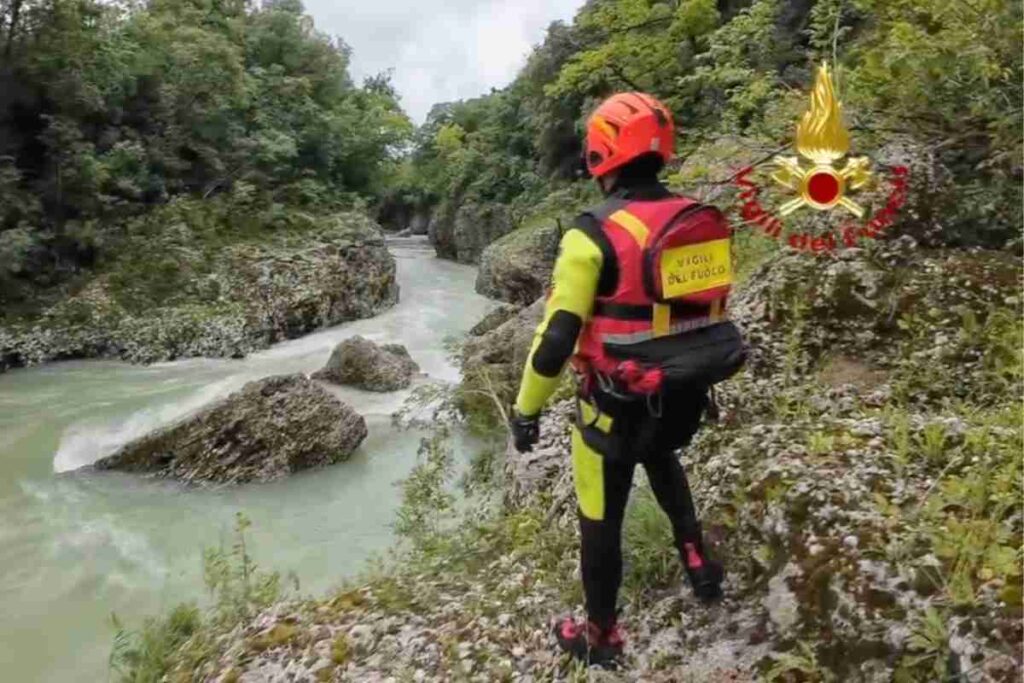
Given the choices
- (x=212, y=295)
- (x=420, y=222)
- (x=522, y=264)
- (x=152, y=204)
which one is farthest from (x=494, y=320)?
(x=420, y=222)

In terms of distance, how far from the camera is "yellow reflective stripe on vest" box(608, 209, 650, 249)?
2930mm

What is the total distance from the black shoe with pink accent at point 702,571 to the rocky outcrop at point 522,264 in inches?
683

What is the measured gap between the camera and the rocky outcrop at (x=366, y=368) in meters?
13.5

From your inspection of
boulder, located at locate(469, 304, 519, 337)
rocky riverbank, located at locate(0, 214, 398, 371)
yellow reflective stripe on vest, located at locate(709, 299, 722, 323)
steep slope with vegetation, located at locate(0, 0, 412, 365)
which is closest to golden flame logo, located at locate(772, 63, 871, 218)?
yellow reflective stripe on vest, located at locate(709, 299, 722, 323)

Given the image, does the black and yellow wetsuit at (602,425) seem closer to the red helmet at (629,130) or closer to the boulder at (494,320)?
the red helmet at (629,130)

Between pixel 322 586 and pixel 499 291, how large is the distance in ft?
53.7

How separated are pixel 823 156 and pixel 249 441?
7.92m

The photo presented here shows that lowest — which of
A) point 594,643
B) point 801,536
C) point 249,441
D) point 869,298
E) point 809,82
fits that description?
point 249,441

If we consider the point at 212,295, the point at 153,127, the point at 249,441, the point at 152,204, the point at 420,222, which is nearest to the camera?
the point at 249,441

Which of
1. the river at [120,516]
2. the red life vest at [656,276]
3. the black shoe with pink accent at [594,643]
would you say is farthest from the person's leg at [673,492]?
the river at [120,516]

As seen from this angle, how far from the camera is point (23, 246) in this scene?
16.6m

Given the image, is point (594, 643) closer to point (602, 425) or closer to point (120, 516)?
point (602, 425)

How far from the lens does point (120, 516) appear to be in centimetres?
900

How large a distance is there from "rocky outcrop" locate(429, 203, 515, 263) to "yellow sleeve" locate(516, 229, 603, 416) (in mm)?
27533
